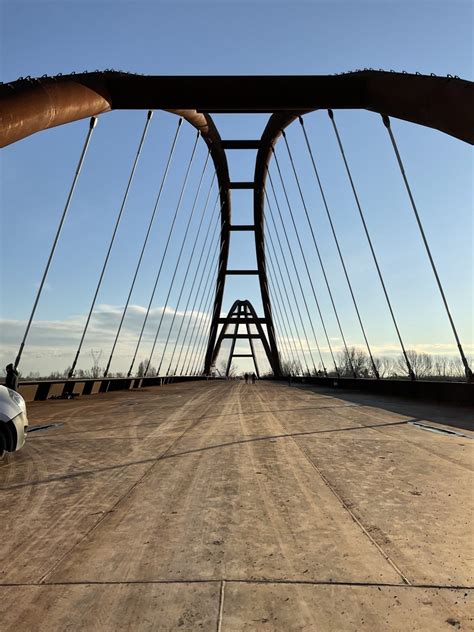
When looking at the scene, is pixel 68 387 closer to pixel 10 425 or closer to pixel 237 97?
pixel 237 97

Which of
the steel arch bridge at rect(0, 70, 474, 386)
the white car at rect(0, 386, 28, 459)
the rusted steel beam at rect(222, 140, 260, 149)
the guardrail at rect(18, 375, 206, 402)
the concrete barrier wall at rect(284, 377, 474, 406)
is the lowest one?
the guardrail at rect(18, 375, 206, 402)

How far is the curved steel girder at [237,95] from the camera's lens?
13.1 m

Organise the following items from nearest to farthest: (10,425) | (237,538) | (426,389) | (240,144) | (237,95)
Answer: (237,538), (10,425), (237,95), (426,389), (240,144)

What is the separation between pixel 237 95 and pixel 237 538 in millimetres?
15840

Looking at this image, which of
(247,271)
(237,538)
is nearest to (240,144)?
(247,271)

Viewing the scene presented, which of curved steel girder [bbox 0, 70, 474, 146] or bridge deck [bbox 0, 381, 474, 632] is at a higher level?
curved steel girder [bbox 0, 70, 474, 146]

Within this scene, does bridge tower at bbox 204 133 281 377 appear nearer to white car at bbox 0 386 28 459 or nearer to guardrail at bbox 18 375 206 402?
guardrail at bbox 18 375 206 402

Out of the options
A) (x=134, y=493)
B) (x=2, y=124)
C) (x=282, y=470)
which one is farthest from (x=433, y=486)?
(x=2, y=124)

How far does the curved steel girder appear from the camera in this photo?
1313cm

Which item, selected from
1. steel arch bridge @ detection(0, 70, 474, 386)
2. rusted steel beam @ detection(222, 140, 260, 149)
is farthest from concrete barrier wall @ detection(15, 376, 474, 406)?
rusted steel beam @ detection(222, 140, 260, 149)

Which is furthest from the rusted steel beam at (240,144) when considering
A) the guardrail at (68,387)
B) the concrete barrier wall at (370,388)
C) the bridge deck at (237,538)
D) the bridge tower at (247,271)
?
the bridge deck at (237,538)

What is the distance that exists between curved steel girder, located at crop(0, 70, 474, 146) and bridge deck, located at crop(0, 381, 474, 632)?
10168 mm

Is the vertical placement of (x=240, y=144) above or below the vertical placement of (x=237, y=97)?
above

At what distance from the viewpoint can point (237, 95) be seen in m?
16.4
